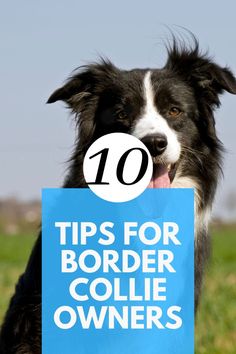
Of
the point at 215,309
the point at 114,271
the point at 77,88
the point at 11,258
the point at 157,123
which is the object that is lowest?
the point at 114,271

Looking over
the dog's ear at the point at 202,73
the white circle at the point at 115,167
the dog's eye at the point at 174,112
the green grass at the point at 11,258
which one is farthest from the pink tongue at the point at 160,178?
the green grass at the point at 11,258

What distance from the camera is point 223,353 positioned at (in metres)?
7.18

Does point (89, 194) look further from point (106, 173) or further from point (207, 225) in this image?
point (207, 225)

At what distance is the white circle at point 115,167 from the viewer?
5.18 metres

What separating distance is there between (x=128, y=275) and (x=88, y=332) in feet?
1.49

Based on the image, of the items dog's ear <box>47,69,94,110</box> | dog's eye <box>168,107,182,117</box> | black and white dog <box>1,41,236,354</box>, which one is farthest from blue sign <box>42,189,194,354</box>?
dog's ear <box>47,69,94,110</box>

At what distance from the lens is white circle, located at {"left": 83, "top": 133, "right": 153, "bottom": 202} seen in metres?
5.18

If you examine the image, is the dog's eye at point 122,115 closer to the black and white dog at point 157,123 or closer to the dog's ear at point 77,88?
Answer: the black and white dog at point 157,123

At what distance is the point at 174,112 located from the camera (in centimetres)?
562

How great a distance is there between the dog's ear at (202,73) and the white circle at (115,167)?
0.88m

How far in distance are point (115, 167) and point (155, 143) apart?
29 cm

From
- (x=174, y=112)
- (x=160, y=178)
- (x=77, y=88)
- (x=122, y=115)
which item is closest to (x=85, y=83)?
(x=77, y=88)

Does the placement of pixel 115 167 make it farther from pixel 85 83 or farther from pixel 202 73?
pixel 202 73

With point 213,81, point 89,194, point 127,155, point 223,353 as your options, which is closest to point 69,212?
point 89,194
